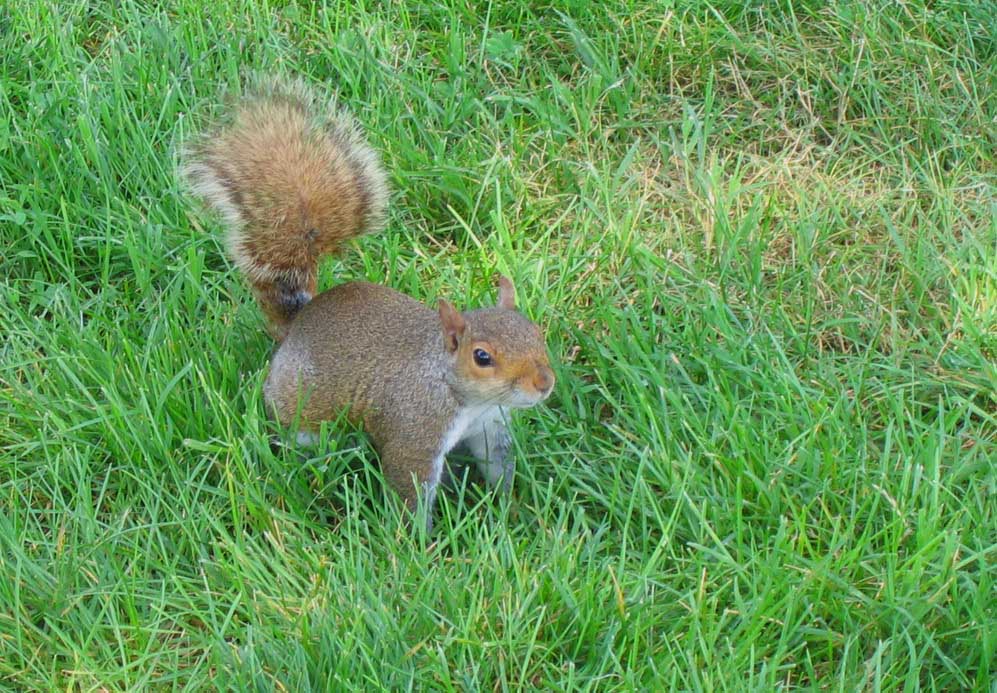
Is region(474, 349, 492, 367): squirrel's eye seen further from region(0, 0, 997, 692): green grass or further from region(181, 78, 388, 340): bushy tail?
region(181, 78, 388, 340): bushy tail

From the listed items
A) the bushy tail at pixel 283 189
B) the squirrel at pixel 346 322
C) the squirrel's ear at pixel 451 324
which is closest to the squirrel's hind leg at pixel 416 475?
the squirrel at pixel 346 322

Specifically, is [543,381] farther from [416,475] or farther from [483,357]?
[416,475]

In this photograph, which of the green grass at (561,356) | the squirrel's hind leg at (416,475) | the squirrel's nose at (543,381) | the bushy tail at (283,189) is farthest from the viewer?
the bushy tail at (283,189)

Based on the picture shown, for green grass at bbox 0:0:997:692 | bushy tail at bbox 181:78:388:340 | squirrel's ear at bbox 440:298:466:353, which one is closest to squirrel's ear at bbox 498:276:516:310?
squirrel's ear at bbox 440:298:466:353

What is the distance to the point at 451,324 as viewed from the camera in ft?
7.46

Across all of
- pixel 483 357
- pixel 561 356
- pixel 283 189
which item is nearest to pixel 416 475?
pixel 483 357

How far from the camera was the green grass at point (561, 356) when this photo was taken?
6.68ft

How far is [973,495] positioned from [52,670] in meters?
1.48

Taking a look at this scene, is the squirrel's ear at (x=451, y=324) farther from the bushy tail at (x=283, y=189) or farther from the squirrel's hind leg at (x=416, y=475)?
the bushy tail at (x=283, y=189)

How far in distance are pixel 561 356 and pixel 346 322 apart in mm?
449

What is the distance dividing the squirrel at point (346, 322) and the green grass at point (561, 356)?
8cm

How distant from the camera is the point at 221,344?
2.65 m

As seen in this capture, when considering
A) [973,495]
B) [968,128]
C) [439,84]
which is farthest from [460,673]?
[968,128]

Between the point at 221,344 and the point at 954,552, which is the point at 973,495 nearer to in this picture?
the point at 954,552
